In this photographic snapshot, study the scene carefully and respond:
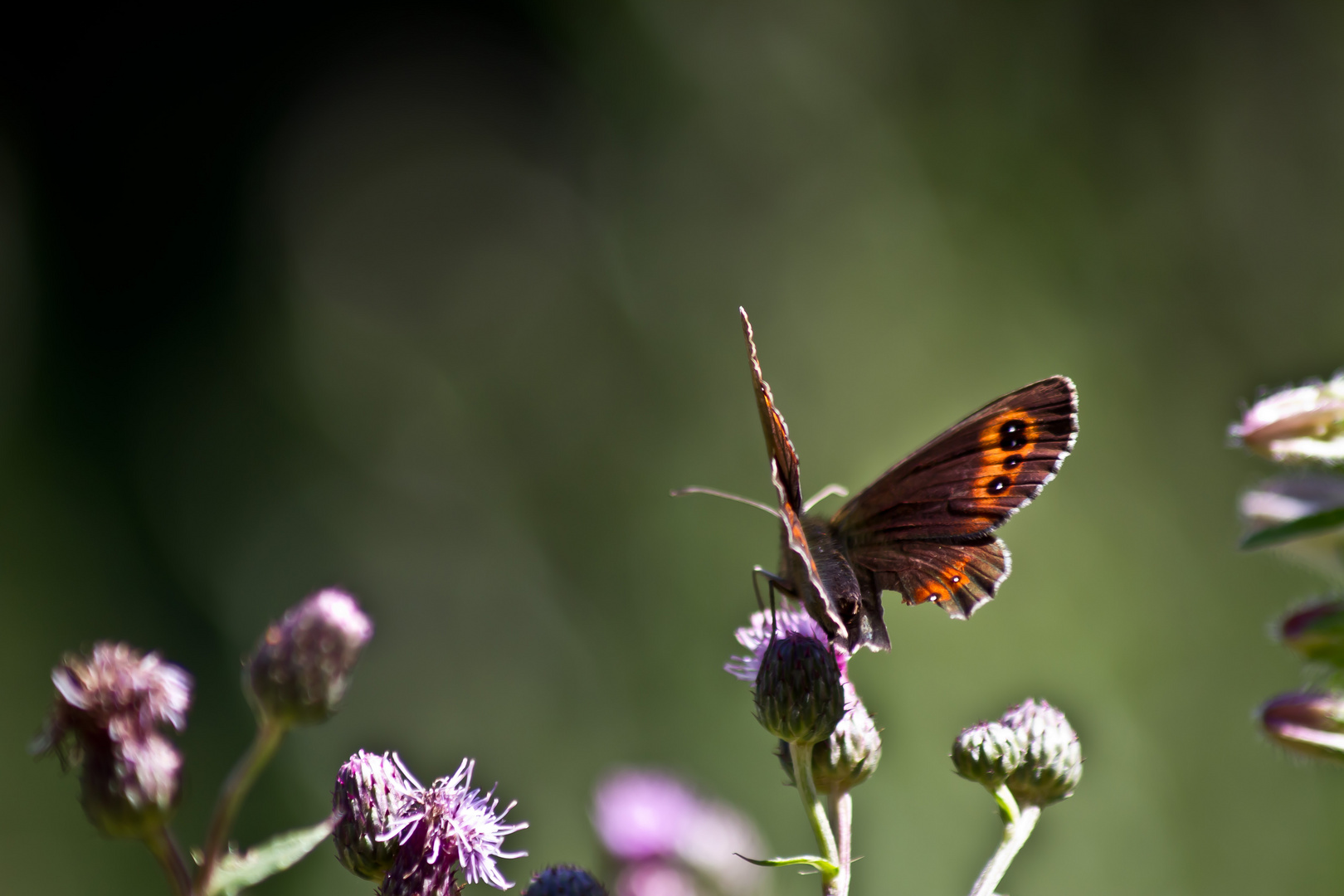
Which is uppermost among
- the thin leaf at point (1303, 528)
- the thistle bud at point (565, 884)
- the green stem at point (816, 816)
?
the thin leaf at point (1303, 528)

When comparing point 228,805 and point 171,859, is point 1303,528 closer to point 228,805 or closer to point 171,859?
point 228,805

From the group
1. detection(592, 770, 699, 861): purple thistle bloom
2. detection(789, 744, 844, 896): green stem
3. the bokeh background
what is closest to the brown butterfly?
detection(789, 744, 844, 896): green stem

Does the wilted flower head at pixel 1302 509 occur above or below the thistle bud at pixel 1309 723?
above

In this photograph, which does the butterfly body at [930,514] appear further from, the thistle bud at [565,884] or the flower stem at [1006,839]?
the thistle bud at [565,884]

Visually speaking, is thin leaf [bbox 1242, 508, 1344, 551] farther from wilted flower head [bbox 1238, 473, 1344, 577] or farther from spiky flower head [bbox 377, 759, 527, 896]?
spiky flower head [bbox 377, 759, 527, 896]

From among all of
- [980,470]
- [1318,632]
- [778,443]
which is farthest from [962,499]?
[1318,632]

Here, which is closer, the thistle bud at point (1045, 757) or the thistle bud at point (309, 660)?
the thistle bud at point (1045, 757)

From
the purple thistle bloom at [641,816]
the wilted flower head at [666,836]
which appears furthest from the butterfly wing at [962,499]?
the purple thistle bloom at [641,816]
